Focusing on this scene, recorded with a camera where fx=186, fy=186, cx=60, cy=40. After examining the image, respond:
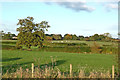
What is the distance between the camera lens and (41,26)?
50.5 meters

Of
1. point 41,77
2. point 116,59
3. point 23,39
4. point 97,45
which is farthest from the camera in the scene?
point 23,39

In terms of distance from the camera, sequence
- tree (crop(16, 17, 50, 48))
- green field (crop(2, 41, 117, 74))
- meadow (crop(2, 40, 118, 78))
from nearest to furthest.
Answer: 1. meadow (crop(2, 40, 118, 78))
2. green field (crop(2, 41, 117, 74))
3. tree (crop(16, 17, 50, 48))

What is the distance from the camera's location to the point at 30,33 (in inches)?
1933

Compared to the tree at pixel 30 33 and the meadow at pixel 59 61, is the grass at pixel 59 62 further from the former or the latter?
the tree at pixel 30 33

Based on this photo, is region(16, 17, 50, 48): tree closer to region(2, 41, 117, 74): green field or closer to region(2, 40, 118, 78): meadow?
region(2, 40, 118, 78): meadow

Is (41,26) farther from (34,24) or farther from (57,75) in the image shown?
(57,75)

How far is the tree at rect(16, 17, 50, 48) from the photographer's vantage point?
48.4 meters

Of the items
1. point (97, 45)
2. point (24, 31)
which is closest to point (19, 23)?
point (24, 31)

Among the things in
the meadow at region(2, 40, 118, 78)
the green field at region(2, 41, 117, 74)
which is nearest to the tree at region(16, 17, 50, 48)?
the meadow at region(2, 40, 118, 78)

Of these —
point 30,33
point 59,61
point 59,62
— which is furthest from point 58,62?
point 30,33

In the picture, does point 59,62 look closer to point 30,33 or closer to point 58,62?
point 58,62

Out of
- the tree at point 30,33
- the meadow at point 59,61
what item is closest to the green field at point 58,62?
the meadow at point 59,61

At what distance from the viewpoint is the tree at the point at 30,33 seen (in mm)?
48375

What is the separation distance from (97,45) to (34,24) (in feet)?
62.2
